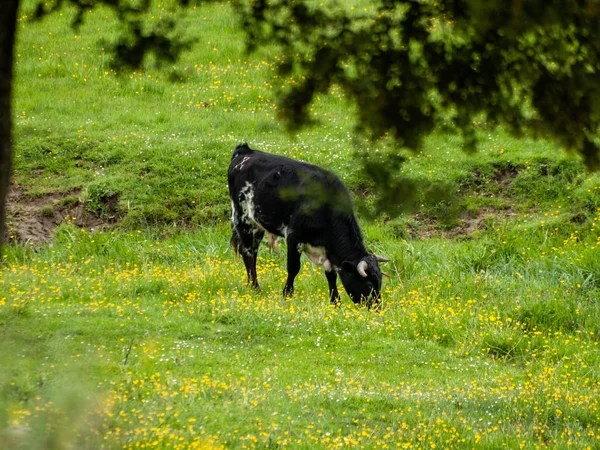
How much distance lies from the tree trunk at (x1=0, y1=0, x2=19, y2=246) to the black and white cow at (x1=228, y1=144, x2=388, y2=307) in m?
7.35

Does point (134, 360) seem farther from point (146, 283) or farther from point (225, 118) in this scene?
point (225, 118)

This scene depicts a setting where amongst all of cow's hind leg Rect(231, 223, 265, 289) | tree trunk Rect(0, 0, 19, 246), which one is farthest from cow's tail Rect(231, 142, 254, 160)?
tree trunk Rect(0, 0, 19, 246)

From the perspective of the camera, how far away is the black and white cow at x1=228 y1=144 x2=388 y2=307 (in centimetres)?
1330

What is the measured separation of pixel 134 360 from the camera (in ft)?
32.1

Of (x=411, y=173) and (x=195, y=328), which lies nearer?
(x=195, y=328)

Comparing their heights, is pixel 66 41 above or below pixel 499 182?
above

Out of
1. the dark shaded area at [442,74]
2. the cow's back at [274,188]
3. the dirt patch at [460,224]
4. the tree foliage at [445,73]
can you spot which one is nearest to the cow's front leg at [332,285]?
the cow's back at [274,188]

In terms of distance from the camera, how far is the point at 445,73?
6102 mm

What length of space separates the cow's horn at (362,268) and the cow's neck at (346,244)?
0.35m

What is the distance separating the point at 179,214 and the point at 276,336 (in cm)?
690

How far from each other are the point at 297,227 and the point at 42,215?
616 cm

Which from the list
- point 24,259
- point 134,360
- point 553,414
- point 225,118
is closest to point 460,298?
point 553,414

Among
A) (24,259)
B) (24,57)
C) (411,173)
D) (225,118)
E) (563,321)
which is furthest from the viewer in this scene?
(24,57)

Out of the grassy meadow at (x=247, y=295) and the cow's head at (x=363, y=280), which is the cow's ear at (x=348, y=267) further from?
the grassy meadow at (x=247, y=295)
